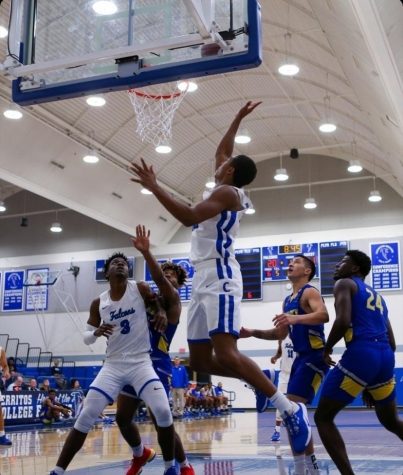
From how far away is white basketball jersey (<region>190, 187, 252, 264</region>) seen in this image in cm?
544

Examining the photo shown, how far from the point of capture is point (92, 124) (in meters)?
22.2

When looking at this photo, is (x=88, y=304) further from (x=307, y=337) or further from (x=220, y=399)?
(x=307, y=337)

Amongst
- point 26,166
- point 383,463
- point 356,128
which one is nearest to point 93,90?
point 383,463

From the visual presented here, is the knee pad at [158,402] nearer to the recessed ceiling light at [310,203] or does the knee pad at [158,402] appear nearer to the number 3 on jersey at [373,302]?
the number 3 on jersey at [373,302]

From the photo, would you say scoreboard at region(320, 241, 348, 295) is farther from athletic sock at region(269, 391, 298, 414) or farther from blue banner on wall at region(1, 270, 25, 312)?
athletic sock at region(269, 391, 298, 414)

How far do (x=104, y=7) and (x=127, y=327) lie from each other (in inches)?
127

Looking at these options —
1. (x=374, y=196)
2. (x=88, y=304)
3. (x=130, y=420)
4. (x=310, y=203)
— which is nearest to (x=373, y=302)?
(x=130, y=420)

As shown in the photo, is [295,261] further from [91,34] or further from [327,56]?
[327,56]

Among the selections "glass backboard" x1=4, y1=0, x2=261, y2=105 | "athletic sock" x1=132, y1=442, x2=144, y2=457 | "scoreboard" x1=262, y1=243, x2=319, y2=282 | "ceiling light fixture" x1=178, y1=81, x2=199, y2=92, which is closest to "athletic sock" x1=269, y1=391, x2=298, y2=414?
"athletic sock" x1=132, y1=442, x2=144, y2=457

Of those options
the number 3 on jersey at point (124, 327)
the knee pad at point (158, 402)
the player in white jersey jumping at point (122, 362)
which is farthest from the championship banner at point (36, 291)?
the knee pad at point (158, 402)

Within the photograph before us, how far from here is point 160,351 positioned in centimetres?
659

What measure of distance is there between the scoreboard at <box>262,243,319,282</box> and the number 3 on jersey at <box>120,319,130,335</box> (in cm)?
2117

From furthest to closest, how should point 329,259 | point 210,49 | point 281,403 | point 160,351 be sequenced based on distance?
point 329,259
point 160,351
point 210,49
point 281,403

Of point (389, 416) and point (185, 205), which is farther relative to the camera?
point (389, 416)
